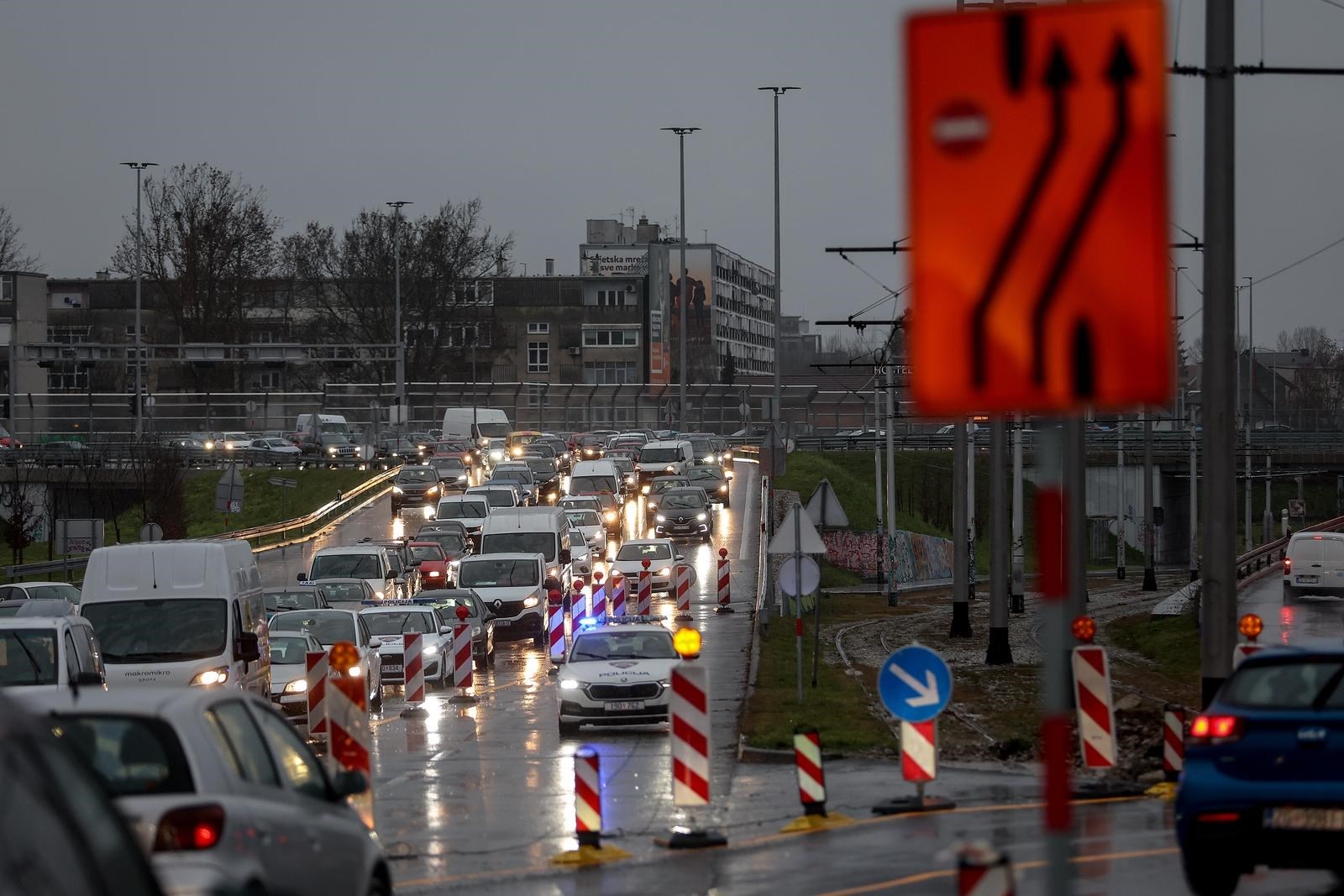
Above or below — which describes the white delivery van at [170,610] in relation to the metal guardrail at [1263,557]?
above

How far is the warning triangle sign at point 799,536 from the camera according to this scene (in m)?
25.9

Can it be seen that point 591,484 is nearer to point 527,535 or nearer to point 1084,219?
point 527,535

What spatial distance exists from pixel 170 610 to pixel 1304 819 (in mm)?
16063

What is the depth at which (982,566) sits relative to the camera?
81625 millimetres

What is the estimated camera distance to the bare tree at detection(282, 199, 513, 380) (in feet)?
345

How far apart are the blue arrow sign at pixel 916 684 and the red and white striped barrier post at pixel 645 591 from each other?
2702 centimetres

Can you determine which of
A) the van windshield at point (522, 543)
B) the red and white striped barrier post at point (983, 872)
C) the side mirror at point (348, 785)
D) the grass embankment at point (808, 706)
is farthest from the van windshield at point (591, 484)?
the red and white striped barrier post at point (983, 872)

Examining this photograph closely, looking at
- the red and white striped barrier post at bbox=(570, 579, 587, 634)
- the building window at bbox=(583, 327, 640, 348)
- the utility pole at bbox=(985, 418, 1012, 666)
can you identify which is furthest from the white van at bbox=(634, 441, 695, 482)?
the building window at bbox=(583, 327, 640, 348)

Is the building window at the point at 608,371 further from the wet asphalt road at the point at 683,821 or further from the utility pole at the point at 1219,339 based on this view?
the utility pole at the point at 1219,339

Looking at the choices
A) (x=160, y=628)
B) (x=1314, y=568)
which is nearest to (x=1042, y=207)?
(x=160, y=628)

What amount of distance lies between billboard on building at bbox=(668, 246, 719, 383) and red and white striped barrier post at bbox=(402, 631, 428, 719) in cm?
13641

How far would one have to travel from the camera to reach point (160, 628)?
2370cm

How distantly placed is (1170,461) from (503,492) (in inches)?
1842

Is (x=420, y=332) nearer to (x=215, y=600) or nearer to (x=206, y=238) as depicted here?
(x=206, y=238)
